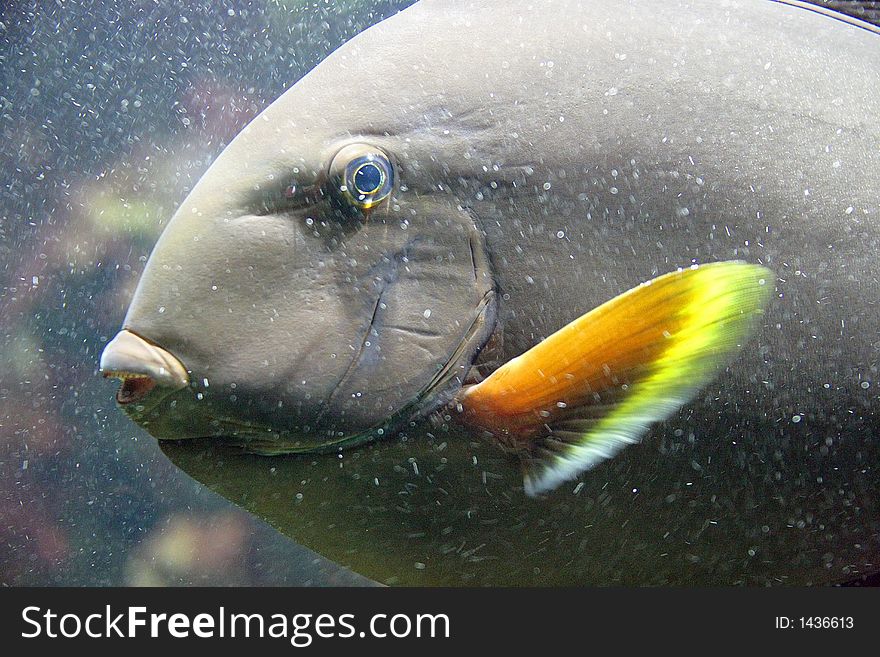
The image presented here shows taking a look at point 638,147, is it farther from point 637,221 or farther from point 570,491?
point 570,491

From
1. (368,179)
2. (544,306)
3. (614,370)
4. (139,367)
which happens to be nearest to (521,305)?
(544,306)

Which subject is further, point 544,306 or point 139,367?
point 544,306

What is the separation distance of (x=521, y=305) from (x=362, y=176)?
438 mm

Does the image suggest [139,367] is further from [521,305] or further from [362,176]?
[521,305]

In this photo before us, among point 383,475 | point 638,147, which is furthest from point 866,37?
point 383,475

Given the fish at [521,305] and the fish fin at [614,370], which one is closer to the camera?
the fish fin at [614,370]

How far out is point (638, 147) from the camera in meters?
1.49

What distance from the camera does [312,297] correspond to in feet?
4.46

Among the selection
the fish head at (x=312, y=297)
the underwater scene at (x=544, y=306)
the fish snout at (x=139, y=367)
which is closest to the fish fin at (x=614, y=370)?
the underwater scene at (x=544, y=306)

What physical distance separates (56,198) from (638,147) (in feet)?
14.0

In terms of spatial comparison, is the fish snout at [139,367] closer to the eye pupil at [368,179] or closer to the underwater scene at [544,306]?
the underwater scene at [544,306]

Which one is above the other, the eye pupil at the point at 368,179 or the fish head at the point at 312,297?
the eye pupil at the point at 368,179

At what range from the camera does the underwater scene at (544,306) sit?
52.1 inches

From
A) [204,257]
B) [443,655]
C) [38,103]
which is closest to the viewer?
[204,257]
